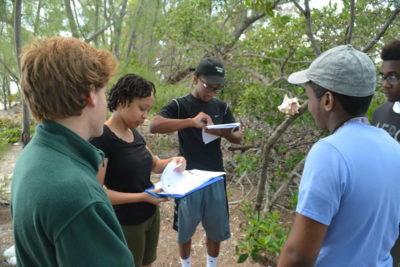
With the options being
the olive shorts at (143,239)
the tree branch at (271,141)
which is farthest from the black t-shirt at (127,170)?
the tree branch at (271,141)

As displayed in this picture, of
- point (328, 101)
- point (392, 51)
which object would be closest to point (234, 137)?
point (392, 51)

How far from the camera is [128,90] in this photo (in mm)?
1768

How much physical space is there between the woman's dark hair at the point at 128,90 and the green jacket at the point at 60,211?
95 cm

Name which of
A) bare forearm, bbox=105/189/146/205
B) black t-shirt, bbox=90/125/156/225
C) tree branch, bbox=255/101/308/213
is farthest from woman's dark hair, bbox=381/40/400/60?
bare forearm, bbox=105/189/146/205

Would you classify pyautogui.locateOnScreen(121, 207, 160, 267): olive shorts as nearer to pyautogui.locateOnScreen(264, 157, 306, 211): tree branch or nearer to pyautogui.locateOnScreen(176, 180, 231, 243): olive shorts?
pyautogui.locateOnScreen(176, 180, 231, 243): olive shorts

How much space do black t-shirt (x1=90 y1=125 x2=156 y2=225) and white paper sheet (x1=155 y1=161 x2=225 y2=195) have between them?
0.46 feet

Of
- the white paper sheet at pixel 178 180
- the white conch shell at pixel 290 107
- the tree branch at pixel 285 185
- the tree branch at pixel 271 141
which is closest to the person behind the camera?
the white paper sheet at pixel 178 180

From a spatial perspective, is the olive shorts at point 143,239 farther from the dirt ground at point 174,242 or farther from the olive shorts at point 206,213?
the dirt ground at point 174,242

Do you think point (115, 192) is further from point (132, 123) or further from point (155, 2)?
point (155, 2)

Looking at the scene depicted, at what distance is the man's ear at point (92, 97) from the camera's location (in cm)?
93

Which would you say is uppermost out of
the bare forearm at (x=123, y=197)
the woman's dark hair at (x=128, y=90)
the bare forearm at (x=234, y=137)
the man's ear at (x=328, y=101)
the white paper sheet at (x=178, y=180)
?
the man's ear at (x=328, y=101)

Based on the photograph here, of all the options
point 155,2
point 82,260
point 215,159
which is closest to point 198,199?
point 215,159

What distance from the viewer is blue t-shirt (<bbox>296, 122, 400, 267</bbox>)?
986 millimetres

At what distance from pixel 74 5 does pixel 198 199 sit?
493cm
